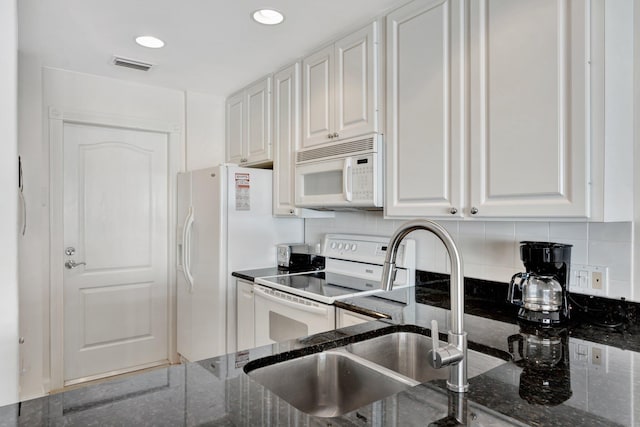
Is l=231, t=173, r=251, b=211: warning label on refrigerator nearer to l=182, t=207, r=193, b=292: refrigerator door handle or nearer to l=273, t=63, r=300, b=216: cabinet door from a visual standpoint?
l=273, t=63, r=300, b=216: cabinet door

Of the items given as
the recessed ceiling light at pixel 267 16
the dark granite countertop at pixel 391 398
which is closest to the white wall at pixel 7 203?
the dark granite countertop at pixel 391 398

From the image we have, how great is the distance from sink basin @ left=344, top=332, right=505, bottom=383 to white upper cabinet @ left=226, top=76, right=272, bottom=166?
1820 mm

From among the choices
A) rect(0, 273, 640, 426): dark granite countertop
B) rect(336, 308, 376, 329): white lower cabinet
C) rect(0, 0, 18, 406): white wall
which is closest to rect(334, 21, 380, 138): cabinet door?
rect(336, 308, 376, 329): white lower cabinet

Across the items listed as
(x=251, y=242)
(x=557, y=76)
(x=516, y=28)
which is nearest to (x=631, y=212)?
(x=557, y=76)

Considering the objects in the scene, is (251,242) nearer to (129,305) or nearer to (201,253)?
(201,253)

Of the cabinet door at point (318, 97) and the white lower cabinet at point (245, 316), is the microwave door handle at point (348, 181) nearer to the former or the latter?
the cabinet door at point (318, 97)

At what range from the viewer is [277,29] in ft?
7.46

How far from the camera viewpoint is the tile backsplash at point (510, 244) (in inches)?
61.9

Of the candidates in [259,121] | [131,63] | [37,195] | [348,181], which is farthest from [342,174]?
[37,195]

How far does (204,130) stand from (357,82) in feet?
5.81

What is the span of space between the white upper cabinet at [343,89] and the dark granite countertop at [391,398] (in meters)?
1.35

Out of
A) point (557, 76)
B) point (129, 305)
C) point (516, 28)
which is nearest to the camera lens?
point (557, 76)

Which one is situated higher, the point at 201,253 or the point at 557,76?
the point at 557,76

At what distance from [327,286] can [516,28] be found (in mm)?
1588
